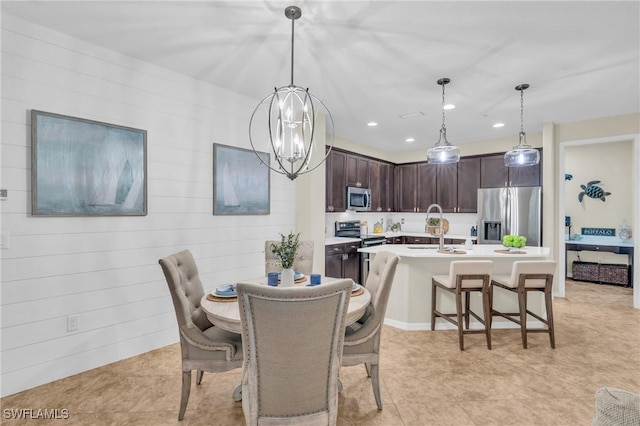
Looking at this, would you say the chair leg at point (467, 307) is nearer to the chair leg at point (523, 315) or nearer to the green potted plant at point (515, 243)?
the chair leg at point (523, 315)

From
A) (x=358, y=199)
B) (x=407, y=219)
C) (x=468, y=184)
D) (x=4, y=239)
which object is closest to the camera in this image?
(x=4, y=239)

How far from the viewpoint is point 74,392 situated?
246 centimetres

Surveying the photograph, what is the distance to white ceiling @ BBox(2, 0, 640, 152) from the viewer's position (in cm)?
230

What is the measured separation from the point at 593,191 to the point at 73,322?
332 inches

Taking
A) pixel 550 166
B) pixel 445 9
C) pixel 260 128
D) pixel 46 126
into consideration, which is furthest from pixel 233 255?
pixel 550 166

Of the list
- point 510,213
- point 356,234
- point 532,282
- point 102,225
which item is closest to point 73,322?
point 102,225

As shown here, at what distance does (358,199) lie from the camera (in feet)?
19.7

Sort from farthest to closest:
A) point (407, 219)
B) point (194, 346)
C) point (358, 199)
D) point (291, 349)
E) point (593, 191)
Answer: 1. point (407, 219)
2. point (593, 191)
3. point (358, 199)
4. point (194, 346)
5. point (291, 349)

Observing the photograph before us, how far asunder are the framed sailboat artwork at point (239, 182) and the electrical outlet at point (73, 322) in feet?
4.99

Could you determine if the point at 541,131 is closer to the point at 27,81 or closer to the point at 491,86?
the point at 491,86

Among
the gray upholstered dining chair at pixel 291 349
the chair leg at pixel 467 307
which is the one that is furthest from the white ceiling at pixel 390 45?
the chair leg at pixel 467 307

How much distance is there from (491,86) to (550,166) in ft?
7.55

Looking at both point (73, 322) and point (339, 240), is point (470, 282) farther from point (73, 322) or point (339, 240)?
point (73, 322)

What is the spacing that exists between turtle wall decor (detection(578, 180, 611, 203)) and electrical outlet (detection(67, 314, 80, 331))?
840cm
